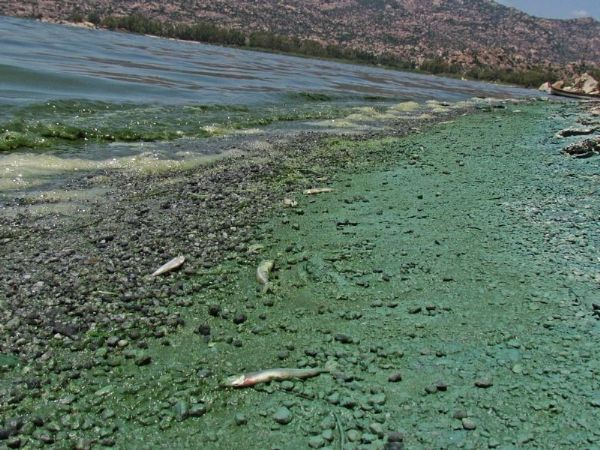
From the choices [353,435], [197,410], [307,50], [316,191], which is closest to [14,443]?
[197,410]

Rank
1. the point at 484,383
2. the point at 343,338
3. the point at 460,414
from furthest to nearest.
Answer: the point at 343,338
the point at 484,383
the point at 460,414

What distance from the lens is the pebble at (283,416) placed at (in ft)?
11.7

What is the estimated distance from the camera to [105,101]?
18.8 m

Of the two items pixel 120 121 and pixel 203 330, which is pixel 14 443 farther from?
pixel 120 121

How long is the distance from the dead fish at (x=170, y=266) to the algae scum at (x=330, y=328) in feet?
0.36

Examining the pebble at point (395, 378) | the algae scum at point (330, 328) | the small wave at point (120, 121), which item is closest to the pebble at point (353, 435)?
the algae scum at point (330, 328)

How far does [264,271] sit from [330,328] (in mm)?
1351

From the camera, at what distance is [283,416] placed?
3586 mm

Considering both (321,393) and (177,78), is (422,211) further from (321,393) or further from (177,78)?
(177,78)

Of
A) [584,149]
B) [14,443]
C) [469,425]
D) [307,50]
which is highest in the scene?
[307,50]

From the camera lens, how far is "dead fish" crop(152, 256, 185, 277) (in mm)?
5570

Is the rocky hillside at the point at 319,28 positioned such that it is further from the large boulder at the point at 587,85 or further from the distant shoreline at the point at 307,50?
the large boulder at the point at 587,85

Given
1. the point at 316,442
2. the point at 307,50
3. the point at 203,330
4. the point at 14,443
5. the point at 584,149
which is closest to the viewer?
the point at 14,443

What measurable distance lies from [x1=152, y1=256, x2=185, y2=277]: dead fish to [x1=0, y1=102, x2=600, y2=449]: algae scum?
111 millimetres
